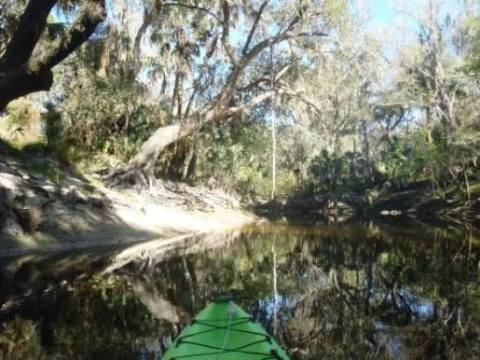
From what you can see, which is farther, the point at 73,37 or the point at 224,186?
the point at 224,186

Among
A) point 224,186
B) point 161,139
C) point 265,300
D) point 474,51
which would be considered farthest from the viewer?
point 224,186

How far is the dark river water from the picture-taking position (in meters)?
6.16

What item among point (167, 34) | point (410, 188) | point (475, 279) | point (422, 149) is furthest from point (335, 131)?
point (475, 279)

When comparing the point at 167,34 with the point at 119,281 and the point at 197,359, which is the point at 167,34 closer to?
the point at 119,281

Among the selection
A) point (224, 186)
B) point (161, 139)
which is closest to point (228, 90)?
point (161, 139)

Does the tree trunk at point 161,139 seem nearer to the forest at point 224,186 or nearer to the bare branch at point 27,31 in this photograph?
the forest at point 224,186

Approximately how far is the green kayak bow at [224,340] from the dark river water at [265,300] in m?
1.44

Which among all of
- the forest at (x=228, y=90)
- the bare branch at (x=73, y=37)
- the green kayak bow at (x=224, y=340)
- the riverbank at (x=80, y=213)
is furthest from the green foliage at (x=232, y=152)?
the green kayak bow at (x=224, y=340)

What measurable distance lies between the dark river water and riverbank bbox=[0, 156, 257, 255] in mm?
1294

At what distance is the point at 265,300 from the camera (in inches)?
344

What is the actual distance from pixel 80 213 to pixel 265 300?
31.9ft

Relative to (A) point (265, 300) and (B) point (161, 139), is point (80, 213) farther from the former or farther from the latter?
(B) point (161, 139)

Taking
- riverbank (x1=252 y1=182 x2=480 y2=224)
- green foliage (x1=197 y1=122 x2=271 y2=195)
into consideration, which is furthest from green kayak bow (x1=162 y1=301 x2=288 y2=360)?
riverbank (x1=252 y1=182 x2=480 y2=224)

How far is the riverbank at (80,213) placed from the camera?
14.1 meters
